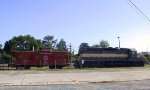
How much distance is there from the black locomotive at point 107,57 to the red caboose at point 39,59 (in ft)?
13.0

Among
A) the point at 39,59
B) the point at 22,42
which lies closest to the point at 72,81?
the point at 39,59

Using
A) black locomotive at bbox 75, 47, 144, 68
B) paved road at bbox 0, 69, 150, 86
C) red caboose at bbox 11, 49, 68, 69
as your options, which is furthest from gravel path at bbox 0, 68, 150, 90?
black locomotive at bbox 75, 47, 144, 68

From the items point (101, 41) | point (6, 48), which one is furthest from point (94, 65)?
point (101, 41)

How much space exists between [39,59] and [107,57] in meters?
13.8

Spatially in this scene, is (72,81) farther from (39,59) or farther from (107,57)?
(107,57)

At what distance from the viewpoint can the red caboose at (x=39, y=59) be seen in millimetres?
51562

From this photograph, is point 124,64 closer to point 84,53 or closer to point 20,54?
point 84,53

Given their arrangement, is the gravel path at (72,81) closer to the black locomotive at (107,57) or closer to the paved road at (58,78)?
the paved road at (58,78)

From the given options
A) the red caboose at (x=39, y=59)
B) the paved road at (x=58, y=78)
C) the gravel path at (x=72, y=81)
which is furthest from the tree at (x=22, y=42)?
the gravel path at (x=72, y=81)

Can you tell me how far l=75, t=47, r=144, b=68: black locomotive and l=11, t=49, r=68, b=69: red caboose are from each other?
13.0 feet

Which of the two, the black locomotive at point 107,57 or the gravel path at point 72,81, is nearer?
the gravel path at point 72,81

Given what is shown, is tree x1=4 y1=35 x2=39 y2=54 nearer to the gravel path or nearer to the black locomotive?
the black locomotive

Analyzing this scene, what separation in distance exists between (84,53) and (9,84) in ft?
123

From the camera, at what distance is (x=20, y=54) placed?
52.0m
